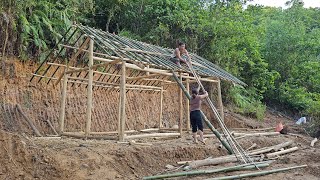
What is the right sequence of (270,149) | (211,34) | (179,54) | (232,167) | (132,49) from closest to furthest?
1. (232,167)
2. (132,49)
3. (270,149)
4. (179,54)
5. (211,34)

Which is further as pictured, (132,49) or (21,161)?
(132,49)

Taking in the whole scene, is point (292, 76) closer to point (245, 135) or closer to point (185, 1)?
point (185, 1)

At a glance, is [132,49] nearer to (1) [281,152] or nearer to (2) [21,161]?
(2) [21,161]

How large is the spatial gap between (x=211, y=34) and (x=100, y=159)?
1339 cm

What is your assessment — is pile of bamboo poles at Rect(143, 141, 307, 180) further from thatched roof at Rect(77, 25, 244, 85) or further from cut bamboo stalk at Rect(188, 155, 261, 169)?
thatched roof at Rect(77, 25, 244, 85)

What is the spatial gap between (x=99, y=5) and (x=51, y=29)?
562cm

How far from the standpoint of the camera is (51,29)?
13625 mm

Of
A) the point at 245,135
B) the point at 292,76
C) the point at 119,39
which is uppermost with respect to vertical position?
the point at 119,39

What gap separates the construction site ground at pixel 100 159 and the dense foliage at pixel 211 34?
6251 mm

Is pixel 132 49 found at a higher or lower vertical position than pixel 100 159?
higher

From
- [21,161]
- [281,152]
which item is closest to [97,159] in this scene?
[21,161]

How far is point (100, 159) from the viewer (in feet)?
25.0

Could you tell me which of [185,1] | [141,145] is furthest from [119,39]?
[185,1]

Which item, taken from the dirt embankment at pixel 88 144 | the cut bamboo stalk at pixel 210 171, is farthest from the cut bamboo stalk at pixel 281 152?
the cut bamboo stalk at pixel 210 171
